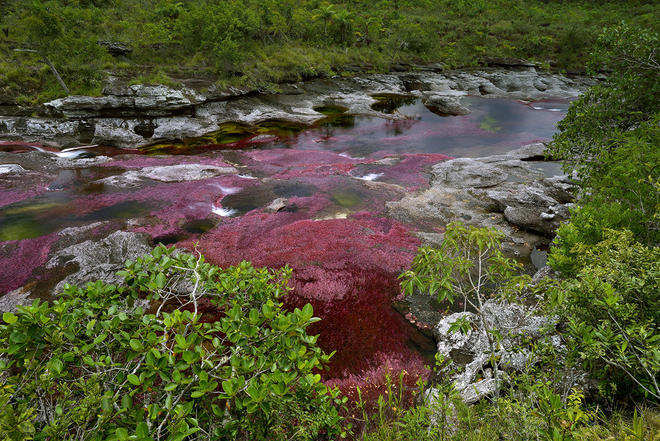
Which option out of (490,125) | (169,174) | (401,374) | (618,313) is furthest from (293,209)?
(490,125)

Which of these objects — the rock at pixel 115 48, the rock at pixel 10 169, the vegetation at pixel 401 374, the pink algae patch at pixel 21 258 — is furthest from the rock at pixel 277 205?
the rock at pixel 115 48

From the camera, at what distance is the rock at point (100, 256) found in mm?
11992

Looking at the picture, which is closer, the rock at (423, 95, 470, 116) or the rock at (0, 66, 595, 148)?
the rock at (0, 66, 595, 148)

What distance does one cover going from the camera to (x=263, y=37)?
54.6m

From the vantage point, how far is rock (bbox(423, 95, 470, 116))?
4328 cm

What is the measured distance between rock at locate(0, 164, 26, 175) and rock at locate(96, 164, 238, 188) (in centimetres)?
657

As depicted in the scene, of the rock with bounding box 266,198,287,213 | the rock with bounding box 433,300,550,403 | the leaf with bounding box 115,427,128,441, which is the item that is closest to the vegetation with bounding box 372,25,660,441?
the rock with bounding box 433,300,550,403

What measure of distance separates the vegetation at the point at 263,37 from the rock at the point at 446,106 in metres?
19.7

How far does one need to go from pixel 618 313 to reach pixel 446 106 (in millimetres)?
46044

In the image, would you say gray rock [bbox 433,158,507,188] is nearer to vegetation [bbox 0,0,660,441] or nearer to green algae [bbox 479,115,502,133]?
vegetation [bbox 0,0,660,441]

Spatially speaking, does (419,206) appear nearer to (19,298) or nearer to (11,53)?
(19,298)

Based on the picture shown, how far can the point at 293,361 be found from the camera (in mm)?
3746

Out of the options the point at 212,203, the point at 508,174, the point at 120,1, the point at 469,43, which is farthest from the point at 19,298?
the point at 469,43

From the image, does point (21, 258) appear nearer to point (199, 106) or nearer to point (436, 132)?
point (199, 106)
